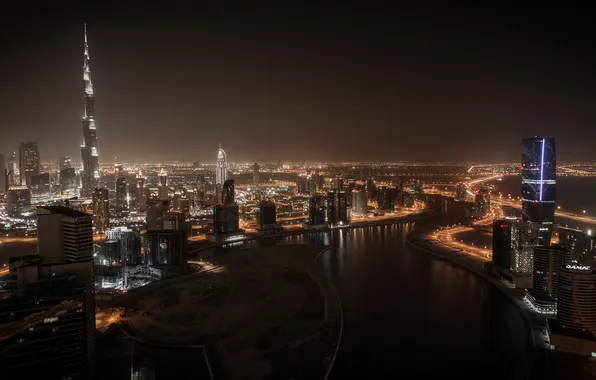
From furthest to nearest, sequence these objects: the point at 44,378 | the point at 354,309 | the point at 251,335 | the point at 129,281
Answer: the point at 129,281 → the point at 354,309 → the point at 251,335 → the point at 44,378

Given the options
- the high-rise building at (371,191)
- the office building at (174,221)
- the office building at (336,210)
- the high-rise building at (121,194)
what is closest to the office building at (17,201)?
the high-rise building at (121,194)

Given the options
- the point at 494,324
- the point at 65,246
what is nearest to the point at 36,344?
the point at 65,246

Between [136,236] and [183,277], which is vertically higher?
[136,236]

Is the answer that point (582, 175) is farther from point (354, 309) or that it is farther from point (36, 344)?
point (36, 344)

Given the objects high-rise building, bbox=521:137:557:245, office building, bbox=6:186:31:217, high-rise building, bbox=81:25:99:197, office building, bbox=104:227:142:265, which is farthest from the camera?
high-rise building, bbox=81:25:99:197

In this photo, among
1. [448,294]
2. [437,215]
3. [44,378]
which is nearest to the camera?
[44,378]

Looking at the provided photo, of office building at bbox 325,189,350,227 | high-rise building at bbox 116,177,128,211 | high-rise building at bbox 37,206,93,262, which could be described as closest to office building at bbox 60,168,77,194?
high-rise building at bbox 116,177,128,211

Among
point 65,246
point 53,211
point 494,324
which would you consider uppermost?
point 53,211

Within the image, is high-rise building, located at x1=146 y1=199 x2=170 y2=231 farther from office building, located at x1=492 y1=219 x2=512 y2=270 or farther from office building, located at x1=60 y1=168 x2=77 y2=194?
office building, located at x1=60 y1=168 x2=77 y2=194

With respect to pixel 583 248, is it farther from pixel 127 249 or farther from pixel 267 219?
pixel 127 249
